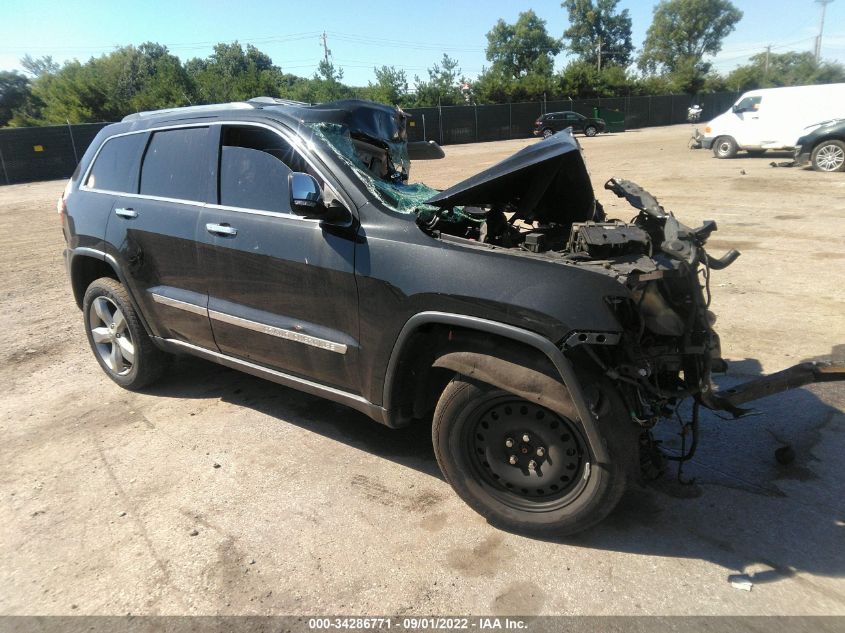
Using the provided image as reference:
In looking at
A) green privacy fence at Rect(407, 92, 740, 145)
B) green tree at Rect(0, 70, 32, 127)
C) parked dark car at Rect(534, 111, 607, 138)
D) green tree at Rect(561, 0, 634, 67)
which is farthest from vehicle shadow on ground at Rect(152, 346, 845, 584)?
green tree at Rect(561, 0, 634, 67)

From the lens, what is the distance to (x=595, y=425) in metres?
2.51

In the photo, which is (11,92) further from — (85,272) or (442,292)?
(442,292)

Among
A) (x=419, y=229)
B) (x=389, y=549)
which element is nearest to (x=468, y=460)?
(x=389, y=549)

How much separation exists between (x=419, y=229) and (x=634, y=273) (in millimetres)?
1035

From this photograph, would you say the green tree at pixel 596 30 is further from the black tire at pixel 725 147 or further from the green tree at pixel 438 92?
the black tire at pixel 725 147

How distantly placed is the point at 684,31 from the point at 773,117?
77.9m

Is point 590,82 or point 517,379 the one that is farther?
point 590,82

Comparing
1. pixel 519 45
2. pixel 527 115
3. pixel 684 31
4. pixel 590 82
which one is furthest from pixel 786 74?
pixel 527 115

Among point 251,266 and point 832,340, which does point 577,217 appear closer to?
point 251,266

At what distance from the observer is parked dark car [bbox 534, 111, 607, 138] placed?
36469mm

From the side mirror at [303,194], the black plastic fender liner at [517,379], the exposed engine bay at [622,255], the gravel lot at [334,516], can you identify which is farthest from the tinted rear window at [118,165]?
the black plastic fender liner at [517,379]

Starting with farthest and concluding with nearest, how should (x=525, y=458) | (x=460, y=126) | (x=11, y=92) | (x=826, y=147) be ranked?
(x=11, y=92)
(x=460, y=126)
(x=826, y=147)
(x=525, y=458)

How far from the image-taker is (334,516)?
10.1 ft

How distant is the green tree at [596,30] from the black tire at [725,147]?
2784 inches
